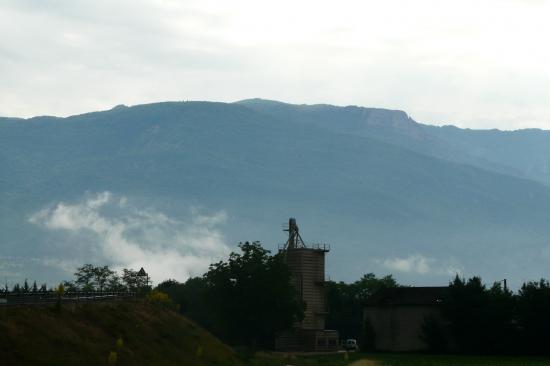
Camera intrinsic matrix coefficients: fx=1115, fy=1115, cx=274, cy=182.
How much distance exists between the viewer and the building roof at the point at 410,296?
404 ft

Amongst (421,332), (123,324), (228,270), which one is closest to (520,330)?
(421,332)

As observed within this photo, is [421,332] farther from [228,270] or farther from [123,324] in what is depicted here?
[123,324]

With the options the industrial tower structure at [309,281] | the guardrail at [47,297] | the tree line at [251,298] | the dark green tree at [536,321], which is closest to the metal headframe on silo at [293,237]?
the industrial tower structure at [309,281]

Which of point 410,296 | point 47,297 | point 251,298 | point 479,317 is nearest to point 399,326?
point 410,296

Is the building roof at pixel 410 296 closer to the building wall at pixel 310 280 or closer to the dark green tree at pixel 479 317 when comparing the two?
the dark green tree at pixel 479 317

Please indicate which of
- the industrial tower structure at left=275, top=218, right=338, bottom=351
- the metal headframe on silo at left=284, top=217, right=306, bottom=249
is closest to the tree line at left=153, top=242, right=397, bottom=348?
the industrial tower structure at left=275, top=218, right=338, bottom=351

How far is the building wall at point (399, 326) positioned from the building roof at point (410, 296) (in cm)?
64

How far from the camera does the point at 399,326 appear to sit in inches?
4914

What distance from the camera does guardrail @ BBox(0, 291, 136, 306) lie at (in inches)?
2514

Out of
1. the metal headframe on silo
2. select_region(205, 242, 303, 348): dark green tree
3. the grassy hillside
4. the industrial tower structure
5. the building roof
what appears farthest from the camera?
the metal headframe on silo

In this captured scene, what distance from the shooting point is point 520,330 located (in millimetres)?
110750

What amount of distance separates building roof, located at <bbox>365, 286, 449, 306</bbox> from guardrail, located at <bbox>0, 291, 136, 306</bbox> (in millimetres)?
47428

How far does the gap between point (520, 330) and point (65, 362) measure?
64.8m

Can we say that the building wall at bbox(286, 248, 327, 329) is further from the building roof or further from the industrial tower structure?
the building roof
